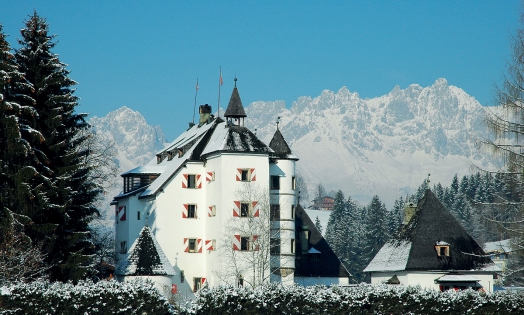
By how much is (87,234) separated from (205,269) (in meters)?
22.8

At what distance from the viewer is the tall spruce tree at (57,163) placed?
38.8 meters

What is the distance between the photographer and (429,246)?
60.6 metres

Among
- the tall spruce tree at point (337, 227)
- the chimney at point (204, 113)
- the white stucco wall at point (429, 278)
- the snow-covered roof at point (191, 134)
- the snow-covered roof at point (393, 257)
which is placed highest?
the chimney at point (204, 113)

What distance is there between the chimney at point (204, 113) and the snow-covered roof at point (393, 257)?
69.5 feet

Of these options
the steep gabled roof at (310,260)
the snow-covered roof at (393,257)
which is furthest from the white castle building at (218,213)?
the snow-covered roof at (393,257)

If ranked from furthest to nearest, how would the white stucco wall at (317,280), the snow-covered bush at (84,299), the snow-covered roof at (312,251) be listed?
the snow-covered roof at (312,251) < the white stucco wall at (317,280) < the snow-covered bush at (84,299)

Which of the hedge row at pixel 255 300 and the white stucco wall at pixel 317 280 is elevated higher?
the hedge row at pixel 255 300

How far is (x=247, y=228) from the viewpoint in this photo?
58.1 m

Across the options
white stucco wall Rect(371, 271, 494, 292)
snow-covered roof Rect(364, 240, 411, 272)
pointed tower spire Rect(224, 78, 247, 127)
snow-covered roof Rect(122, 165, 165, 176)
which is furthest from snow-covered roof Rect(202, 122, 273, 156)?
white stucco wall Rect(371, 271, 494, 292)

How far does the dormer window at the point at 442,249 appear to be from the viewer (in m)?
60.1

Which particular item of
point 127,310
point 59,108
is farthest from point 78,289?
point 59,108

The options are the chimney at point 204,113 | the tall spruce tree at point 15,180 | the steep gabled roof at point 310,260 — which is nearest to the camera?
the tall spruce tree at point 15,180

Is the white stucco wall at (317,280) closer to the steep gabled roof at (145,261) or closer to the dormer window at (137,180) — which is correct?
the dormer window at (137,180)

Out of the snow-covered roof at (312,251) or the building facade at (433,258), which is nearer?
the building facade at (433,258)
